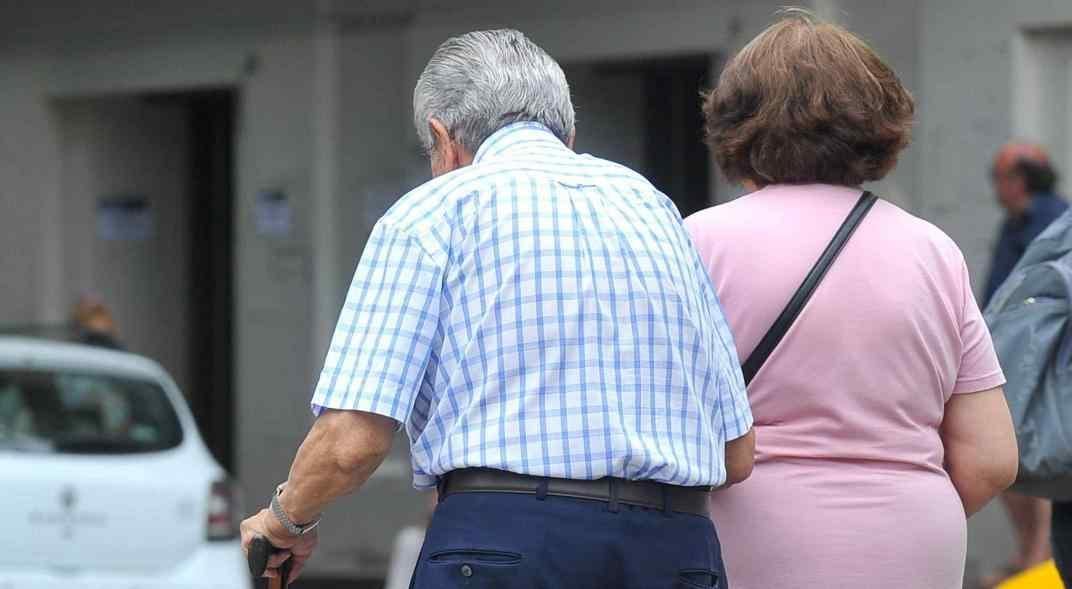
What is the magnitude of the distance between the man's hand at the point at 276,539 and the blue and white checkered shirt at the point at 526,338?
9.2 inches

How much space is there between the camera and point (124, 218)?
1309cm

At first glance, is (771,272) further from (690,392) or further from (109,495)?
(109,495)

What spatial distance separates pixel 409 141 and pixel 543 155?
801 centimetres

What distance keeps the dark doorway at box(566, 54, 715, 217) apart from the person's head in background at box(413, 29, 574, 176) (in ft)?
25.0

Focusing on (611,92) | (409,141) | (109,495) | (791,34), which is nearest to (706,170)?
(611,92)

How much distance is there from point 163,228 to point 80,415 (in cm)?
625

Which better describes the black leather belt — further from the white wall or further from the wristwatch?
the white wall

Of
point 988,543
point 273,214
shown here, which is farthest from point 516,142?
point 273,214

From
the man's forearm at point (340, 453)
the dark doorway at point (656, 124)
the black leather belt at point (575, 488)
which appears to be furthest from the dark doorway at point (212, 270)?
the black leather belt at point (575, 488)

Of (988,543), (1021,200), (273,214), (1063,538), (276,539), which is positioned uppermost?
(273,214)

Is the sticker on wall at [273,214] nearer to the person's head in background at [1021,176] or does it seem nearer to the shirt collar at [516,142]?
the person's head in background at [1021,176]

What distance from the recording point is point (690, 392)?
2.99m

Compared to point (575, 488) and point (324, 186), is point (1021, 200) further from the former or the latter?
point (575, 488)

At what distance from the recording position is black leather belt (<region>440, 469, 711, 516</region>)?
113 inches
